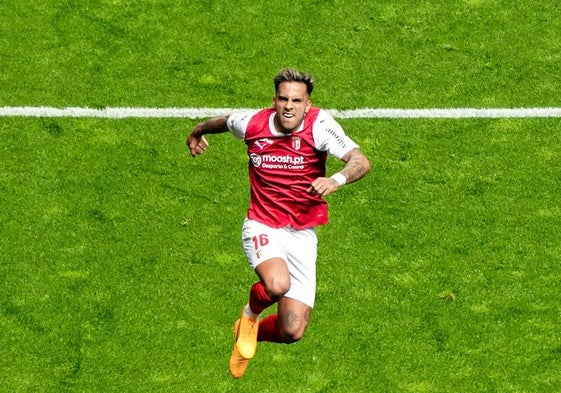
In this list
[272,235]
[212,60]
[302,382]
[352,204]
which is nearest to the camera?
[272,235]

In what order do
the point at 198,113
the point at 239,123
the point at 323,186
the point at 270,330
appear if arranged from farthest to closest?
1. the point at 198,113
2. the point at 270,330
3. the point at 239,123
4. the point at 323,186

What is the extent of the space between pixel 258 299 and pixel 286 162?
1235 mm

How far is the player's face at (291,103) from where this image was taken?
14.4 m

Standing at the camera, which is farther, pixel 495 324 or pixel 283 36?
pixel 283 36

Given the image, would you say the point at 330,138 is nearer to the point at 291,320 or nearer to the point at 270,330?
the point at 291,320

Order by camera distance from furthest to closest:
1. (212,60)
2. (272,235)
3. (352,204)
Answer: (212,60), (352,204), (272,235)

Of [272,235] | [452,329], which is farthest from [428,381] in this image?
[272,235]

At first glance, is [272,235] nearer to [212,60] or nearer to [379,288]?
[379,288]

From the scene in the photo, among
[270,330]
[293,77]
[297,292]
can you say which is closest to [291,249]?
[297,292]

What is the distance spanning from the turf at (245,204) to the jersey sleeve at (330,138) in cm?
254

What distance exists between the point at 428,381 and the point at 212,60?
5.26 metres

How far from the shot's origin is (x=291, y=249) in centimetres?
1488

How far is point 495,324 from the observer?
16438mm

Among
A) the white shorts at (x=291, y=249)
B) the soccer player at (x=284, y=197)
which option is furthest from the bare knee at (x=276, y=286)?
the white shorts at (x=291, y=249)
